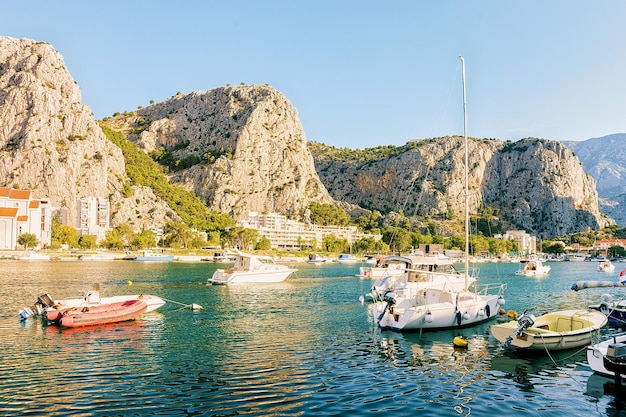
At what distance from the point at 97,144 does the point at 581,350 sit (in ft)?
661

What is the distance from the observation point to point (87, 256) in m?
139

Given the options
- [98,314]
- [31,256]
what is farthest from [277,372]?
[31,256]

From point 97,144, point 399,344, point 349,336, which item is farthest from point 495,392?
point 97,144

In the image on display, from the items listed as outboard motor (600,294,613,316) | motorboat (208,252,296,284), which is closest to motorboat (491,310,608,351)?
outboard motor (600,294,613,316)

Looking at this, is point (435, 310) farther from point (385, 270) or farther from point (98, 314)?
point (385, 270)

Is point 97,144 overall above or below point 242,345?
above

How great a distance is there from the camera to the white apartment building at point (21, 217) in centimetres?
14550

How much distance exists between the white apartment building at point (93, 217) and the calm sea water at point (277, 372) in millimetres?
151103

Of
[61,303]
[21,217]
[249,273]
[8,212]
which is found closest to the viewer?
[61,303]

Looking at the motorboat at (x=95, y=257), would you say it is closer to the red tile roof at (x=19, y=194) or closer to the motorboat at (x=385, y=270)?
the red tile roof at (x=19, y=194)

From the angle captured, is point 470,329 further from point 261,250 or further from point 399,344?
point 261,250

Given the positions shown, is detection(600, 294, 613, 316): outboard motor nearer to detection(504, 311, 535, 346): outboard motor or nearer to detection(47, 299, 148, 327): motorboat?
detection(504, 311, 535, 346): outboard motor

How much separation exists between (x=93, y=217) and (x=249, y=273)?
135134 millimetres

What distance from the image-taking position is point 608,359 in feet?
64.4
